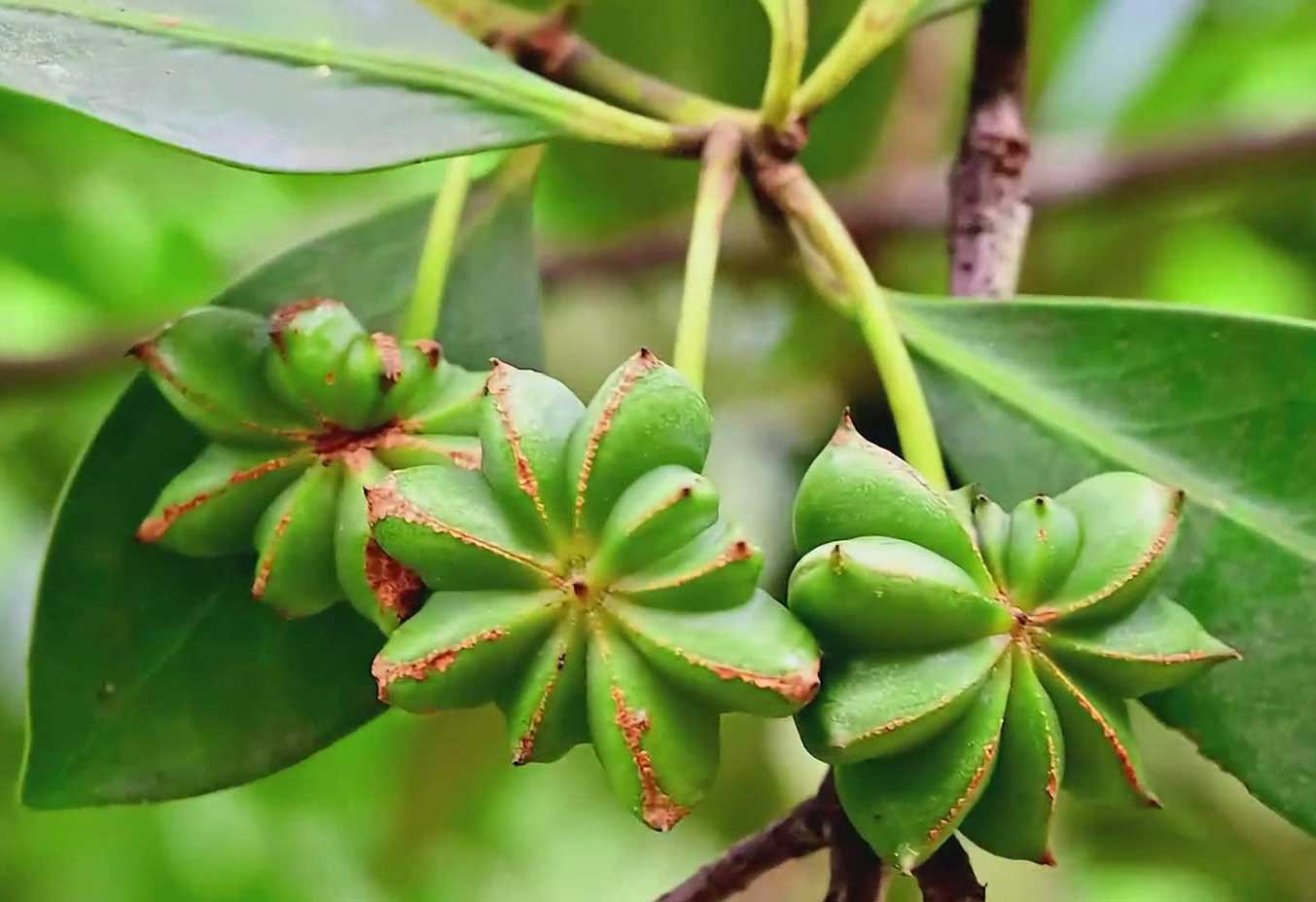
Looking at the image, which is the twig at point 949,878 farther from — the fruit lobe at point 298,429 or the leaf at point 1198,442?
the fruit lobe at point 298,429

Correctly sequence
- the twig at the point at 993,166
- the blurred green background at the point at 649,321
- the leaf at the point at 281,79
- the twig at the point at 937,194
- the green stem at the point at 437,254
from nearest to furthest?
the leaf at the point at 281,79 → the green stem at the point at 437,254 → the twig at the point at 993,166 → the twig at the point at 937,194 → the blurred green background at the point at 649,321

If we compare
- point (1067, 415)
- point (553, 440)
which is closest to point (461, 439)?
point (553, 440)

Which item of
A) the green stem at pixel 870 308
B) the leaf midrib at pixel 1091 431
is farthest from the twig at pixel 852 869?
the leaf midrib at pixel 1091 431

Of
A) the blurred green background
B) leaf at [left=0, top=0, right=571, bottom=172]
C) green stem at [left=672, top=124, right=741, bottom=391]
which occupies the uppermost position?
leaf at [left=0, top=0, right=571, bottom=172]

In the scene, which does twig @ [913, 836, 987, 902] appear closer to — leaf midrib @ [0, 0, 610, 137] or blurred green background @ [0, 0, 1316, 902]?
leaf midrib @ [0, 0, 610, 137]

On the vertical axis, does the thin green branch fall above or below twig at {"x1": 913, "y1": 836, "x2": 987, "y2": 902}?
above

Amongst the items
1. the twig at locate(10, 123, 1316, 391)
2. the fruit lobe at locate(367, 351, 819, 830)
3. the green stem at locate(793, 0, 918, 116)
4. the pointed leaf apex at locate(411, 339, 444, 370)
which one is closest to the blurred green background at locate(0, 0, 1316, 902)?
the twig at locate(10, 123, 1316, 391)

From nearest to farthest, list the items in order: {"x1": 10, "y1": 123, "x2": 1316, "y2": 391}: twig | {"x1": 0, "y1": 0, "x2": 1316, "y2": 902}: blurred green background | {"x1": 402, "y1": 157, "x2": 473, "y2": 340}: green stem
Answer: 1. {"x1": 402, "y1": 157, "x2": 473, "y2": 340}: green stem
2. {"x1": 10, "y1": 123, "x2": 1316, "y2": 391}: twig
3. {"x1": 0, "y1": 0, "x2": 1316, "y2": 902}: blurred green background

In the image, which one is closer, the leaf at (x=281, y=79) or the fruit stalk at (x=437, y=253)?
the leaf at (x=281, y=79)

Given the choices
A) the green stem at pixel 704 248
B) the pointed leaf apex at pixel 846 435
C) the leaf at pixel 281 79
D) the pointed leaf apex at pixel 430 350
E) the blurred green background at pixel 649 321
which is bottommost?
the blurred green background at pixel 649 321
